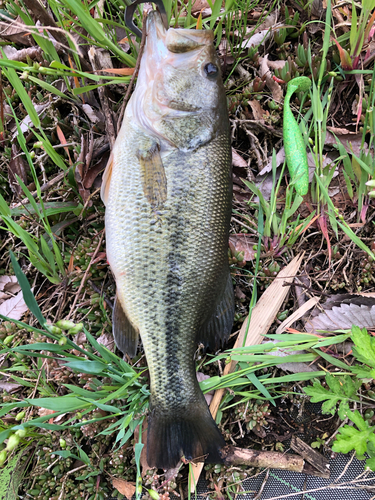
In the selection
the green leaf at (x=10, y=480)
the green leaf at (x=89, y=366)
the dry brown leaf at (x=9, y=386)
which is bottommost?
the green leaf at (x=10, y=480)

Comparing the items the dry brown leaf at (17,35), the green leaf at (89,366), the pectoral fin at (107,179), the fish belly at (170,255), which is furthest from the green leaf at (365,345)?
the dry brown leaf at (17,35)

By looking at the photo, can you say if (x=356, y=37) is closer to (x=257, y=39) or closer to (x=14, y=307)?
(x=257, y=39)

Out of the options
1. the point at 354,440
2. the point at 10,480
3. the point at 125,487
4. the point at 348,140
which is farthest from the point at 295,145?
the point at 10,480

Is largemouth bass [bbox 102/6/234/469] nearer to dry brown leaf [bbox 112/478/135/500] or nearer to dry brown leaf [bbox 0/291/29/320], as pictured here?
dry brown leaf [bbox 112/478/135/500]

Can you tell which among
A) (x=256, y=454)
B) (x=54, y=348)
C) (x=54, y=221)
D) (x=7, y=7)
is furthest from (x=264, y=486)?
(x=7, y=7)

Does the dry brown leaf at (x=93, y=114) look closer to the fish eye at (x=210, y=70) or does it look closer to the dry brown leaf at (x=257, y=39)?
the fish eye at (x=210, y=70)

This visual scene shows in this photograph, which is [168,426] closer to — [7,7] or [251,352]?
[251,352]

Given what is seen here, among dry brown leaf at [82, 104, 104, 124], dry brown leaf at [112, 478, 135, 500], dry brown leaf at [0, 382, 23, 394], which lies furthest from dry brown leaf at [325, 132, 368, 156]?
dry brown leaf at [0, 382, 23, 394]
